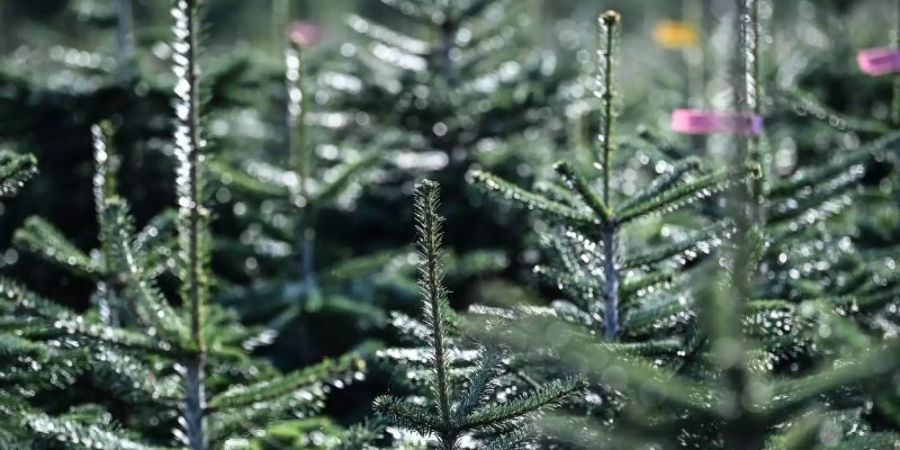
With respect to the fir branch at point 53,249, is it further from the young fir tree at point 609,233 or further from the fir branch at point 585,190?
the fir branch at point 585,190

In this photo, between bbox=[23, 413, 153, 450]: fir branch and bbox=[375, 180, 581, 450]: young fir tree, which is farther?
bbox=[23, 413, 153, 450]: fir branch

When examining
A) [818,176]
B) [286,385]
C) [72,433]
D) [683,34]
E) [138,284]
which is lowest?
[72,433]

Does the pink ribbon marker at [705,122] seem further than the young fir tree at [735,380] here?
Yes

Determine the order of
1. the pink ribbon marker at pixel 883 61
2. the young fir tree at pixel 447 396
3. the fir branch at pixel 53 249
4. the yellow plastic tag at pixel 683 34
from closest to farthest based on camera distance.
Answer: the young fir tree at pixel 447 396 → the fir branch at pixel 53 249 → the pink ribbon marker at pixel 883 61 → the yellow plastic tag at pixel 683 34

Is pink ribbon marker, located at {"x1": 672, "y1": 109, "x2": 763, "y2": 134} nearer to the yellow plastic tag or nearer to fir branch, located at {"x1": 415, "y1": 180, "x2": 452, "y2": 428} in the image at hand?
fir branch, located at {"x1": 415, "y1": 180, "x2": 452, "y2": 428}

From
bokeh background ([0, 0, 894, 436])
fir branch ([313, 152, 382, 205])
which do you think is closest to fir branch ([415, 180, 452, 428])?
bokeh background ([0, 0, 894, 436])

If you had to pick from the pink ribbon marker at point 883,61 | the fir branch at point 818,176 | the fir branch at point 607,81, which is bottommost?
the fir branch at point 607,81

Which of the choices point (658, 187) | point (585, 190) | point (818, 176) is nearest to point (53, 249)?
point (585, 190)

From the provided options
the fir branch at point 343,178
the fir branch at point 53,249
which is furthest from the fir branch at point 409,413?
the fir branch at point 343,178

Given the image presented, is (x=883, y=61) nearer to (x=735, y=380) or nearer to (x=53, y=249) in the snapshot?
(x=735, y=380)

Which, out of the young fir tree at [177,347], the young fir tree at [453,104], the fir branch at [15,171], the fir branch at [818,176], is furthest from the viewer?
the young fir tree at [453,104]
